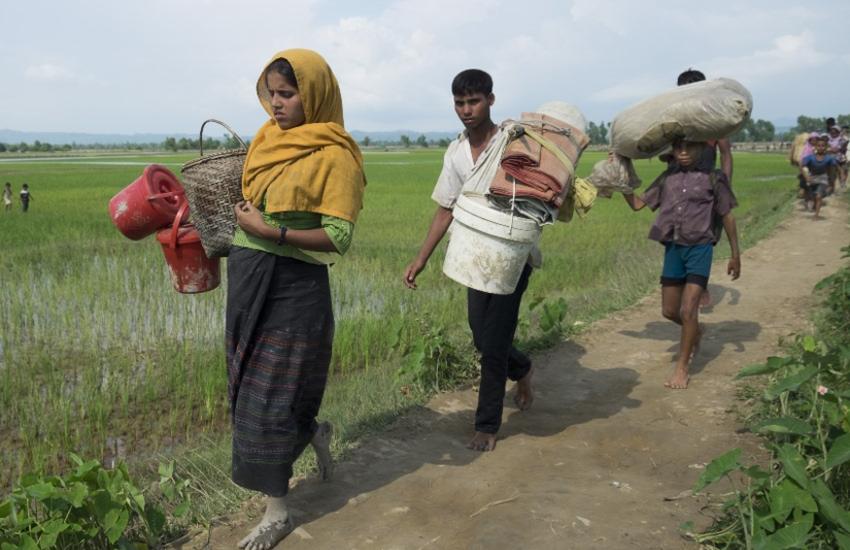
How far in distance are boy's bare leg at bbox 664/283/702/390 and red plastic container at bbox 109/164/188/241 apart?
2.63m

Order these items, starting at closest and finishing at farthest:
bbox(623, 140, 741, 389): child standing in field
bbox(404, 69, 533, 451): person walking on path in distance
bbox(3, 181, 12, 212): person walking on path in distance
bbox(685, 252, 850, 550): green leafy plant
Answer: bbox(685, 252, 850, 550): green leafy plant
bbox(404, 69, 533, 451): person walking on path in distance
bbox(623, 140, 741, 389): child standing in field
bbox(3, 181, 12, 212): person walking on path in distance

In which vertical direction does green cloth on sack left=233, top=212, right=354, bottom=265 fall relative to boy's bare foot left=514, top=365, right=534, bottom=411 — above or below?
above

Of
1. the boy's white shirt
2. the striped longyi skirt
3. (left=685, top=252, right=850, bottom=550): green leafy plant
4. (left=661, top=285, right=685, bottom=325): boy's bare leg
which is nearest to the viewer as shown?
(left=685, top=252, right=850, bottom=550): green leafy plant

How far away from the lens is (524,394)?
150 inches

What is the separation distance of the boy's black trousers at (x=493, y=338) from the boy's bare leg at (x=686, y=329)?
1215mm

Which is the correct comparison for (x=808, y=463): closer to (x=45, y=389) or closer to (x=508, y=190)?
(x=508, y=190)

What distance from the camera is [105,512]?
228 cm

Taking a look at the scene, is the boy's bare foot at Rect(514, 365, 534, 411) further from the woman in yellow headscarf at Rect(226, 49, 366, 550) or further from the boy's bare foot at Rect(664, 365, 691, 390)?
the woman in yellow headscarf at Rect(226, 49, 366, 550)

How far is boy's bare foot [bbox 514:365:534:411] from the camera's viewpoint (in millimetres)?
3769

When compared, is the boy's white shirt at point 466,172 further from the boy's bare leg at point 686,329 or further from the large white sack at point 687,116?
the large white sack at point 687,116

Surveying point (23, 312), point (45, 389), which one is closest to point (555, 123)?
point (45, 389)

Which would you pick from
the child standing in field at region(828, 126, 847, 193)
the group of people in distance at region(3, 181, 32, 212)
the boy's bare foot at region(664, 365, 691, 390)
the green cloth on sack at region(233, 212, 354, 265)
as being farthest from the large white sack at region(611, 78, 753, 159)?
the group of people in distance at region(3, 181, 32, 212)

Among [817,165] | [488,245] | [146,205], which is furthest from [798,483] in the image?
[817,165]

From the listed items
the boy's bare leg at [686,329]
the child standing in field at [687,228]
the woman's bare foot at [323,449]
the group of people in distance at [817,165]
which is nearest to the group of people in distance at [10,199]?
the child standing in field at [687,228]
